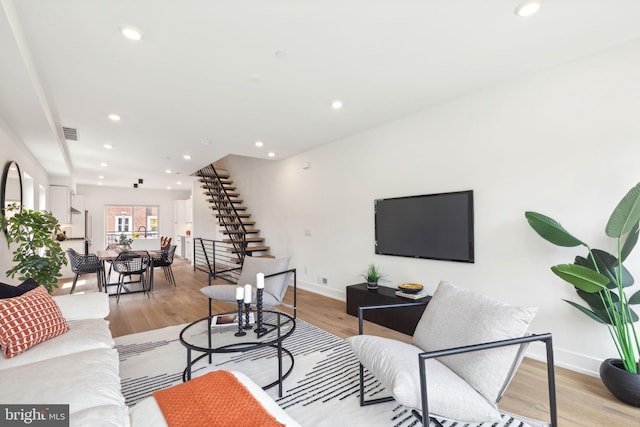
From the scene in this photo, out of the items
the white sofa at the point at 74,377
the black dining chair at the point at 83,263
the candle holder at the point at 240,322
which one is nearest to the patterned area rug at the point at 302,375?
the candle holder at the point at 240,322

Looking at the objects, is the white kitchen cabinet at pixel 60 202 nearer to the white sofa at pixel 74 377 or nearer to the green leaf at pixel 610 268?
the white sofa at pixel 74 377

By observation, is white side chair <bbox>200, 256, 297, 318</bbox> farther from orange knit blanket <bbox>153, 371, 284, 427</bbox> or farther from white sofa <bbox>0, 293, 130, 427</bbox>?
orange knit blanket <bbox>153, 371, 284, 427</bbox>

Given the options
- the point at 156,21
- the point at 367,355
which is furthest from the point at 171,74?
the point at 367,355

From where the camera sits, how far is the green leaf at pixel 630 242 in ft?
6.89

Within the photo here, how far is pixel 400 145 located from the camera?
3.96 m

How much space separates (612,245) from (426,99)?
210 cm

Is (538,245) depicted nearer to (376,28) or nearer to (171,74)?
(376,28)

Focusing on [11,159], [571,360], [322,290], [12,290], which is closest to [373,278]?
[322,290]

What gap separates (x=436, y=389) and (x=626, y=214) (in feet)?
5.70

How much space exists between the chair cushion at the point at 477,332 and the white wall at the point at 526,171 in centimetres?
130

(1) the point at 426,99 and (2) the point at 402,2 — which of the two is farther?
(1) the point at 426,99

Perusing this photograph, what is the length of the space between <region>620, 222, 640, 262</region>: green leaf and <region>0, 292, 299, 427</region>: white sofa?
247 cm

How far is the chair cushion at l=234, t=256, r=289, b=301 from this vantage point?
3.56 meters

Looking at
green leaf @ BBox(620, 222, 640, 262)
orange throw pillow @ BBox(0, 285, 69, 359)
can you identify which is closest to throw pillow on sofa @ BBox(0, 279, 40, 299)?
orange throw pillow @ BBox(0, 285, 69, 359)
